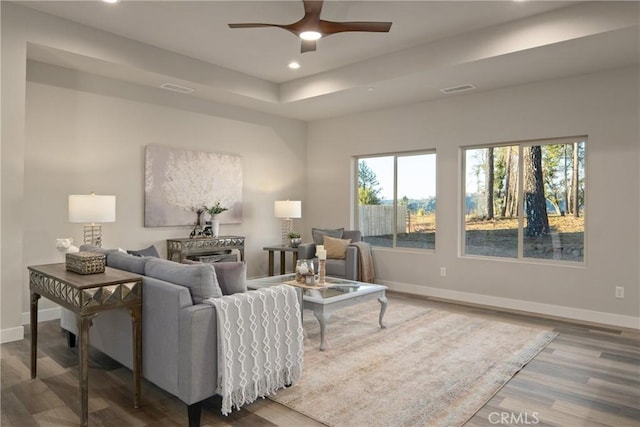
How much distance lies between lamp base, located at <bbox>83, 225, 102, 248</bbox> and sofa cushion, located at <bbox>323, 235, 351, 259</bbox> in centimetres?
292

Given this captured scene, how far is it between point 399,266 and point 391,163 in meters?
1.65

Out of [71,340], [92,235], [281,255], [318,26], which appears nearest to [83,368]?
[71,340]

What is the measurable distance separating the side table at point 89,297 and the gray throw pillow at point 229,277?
49cm

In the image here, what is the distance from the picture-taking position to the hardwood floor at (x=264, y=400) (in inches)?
96.7

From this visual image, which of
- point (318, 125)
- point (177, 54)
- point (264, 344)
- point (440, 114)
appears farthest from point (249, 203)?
point (264, 344)

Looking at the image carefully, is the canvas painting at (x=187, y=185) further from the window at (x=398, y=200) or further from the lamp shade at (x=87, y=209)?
the window at (x=398, y=200)

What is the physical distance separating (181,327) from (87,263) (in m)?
0.88

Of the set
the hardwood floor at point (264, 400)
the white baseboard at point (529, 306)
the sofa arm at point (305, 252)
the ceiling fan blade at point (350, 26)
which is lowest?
the hardwood floor at point (264, 400)

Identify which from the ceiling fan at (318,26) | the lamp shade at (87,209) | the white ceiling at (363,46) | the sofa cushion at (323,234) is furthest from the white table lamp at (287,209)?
the ceiling fan at (318,26)

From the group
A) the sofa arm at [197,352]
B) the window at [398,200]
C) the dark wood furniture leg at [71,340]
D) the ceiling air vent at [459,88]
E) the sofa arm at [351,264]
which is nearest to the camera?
the sofa arm at [197,352]

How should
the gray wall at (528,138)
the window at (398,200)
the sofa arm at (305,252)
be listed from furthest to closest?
the window at (398,200) < the sofa arm at (305,252) < the gray wall at (528,138)

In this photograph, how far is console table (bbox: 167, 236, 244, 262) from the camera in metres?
5.34

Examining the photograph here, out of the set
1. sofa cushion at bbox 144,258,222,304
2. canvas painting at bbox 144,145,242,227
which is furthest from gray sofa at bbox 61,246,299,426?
canvas painting at bbox 144,145,242,227

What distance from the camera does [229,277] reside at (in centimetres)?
271
